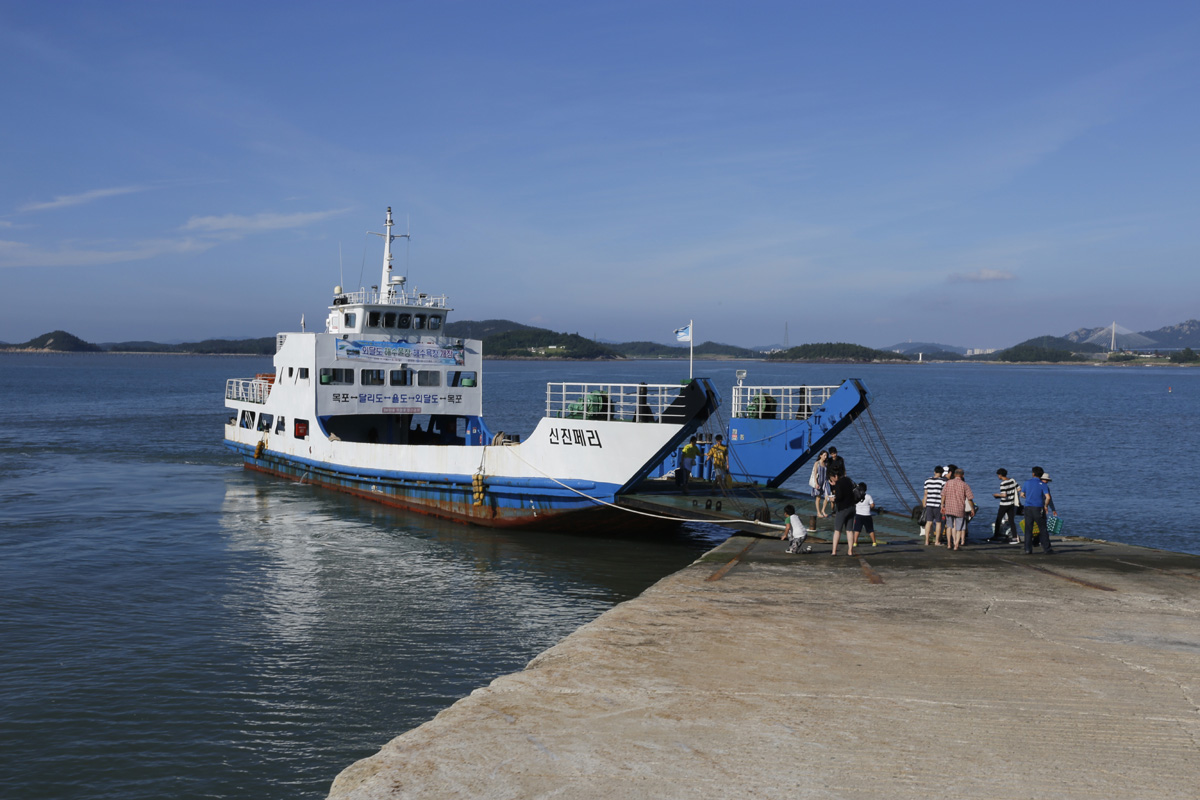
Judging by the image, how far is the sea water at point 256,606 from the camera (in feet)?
29.5

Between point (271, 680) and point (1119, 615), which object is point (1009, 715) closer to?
point (1119, 615)

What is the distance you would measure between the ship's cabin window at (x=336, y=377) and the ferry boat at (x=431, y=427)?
4 centimetres

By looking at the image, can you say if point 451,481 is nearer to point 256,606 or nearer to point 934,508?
point 256,606

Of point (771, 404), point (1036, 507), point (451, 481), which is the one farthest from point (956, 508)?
point (451, 481)

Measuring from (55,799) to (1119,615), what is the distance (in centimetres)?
1174

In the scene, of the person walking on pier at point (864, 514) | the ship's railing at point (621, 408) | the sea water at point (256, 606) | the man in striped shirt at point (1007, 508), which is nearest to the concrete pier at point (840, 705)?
the sea water at point (256, 606)

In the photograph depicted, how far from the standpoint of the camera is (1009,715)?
23.6 ft

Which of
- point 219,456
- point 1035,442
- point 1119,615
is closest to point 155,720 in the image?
point 1119,615

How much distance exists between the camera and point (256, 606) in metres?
14.6

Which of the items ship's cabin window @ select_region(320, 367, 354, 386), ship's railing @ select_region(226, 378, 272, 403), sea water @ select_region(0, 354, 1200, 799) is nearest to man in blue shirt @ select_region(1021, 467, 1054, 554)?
sea water @ select_region(0, 354, 1200, 799)

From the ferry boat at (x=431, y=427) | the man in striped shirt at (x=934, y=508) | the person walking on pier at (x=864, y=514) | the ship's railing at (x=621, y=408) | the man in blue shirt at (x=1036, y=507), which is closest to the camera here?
the man in blue shirt at (x=1036, y=507)

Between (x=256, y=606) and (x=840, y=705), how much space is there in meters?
10.7

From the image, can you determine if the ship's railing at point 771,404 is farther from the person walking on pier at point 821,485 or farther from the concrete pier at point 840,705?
the concrete pier at point 840,705

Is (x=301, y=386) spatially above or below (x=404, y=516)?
above
